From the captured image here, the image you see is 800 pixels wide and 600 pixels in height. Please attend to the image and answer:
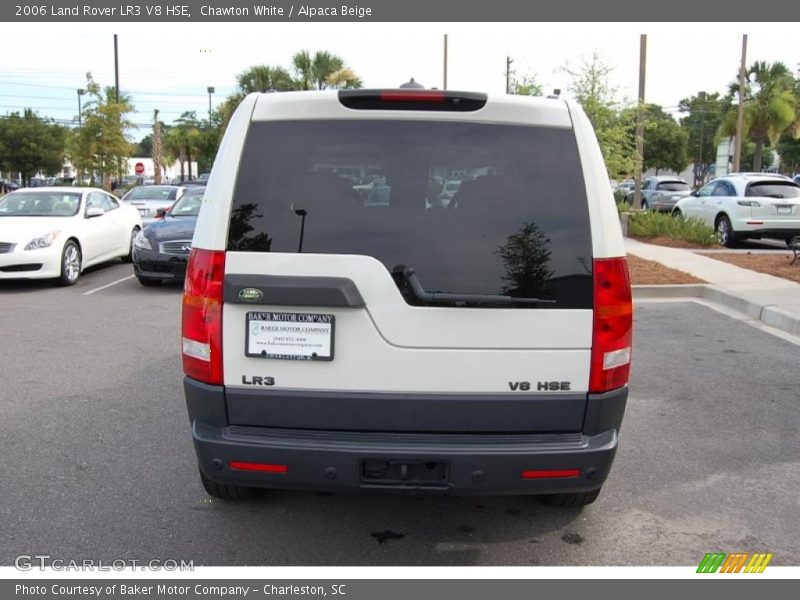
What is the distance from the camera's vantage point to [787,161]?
66.0 m

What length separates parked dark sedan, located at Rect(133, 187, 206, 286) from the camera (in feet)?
34.7

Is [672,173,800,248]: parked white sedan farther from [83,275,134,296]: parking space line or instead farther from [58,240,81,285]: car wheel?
[58,240,81,285]: car wheel

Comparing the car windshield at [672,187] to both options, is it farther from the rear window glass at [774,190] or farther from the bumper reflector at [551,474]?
the bumper reflector at [551,474]

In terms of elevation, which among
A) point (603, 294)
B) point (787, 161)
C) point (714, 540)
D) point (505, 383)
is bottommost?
point (714, 540)

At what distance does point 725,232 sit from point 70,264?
13.3 m

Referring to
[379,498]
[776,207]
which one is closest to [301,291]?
[379,498]

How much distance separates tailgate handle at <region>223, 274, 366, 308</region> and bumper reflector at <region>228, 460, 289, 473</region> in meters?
0.67

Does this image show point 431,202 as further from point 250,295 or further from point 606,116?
point 606,116

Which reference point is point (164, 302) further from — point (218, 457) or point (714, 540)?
point (714, 540)

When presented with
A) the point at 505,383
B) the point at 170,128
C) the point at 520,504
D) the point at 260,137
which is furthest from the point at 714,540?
the point at 170,128

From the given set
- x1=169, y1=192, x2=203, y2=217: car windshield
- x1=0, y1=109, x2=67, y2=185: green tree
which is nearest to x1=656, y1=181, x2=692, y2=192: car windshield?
x1=169, y1=192, x2=203, y2=217: car windshield

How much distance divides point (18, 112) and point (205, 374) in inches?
2827

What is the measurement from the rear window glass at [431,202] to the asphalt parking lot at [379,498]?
1.21m
